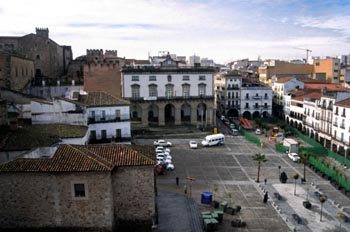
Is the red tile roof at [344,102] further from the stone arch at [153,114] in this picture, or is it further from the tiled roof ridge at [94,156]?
the tiled roof ridge at [94,156]

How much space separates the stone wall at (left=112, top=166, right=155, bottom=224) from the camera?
24.6m

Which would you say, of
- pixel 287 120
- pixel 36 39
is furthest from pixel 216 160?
pixel 36 39

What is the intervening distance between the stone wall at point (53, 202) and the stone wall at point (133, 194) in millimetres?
1288

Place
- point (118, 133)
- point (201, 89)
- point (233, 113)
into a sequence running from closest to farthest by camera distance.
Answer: point (118, 133) → point (201, 89) → point (233, 113)

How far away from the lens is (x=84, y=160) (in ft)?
77.5

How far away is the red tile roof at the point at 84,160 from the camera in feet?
75.2

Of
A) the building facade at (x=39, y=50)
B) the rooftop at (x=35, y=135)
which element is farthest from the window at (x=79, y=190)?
the building facade at (x=39, y=50)

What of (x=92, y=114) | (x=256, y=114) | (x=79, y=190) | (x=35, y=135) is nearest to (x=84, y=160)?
(x=79, y=190)

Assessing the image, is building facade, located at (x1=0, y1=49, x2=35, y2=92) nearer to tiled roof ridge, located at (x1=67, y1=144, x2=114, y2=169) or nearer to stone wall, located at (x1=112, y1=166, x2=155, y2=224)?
tiled roof ridge, located at (x1=67, y1=144, x2=114, y2=169)

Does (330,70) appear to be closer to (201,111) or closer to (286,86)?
(286,86)

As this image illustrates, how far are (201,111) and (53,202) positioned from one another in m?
53.3

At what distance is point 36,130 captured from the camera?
34.3 m

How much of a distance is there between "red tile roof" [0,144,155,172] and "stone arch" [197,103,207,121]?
158ft

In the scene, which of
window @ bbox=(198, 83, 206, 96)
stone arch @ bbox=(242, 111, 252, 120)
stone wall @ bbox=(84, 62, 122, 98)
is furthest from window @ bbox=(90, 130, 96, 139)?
stone arch @ bbox=(242, 111, 252, 120)
